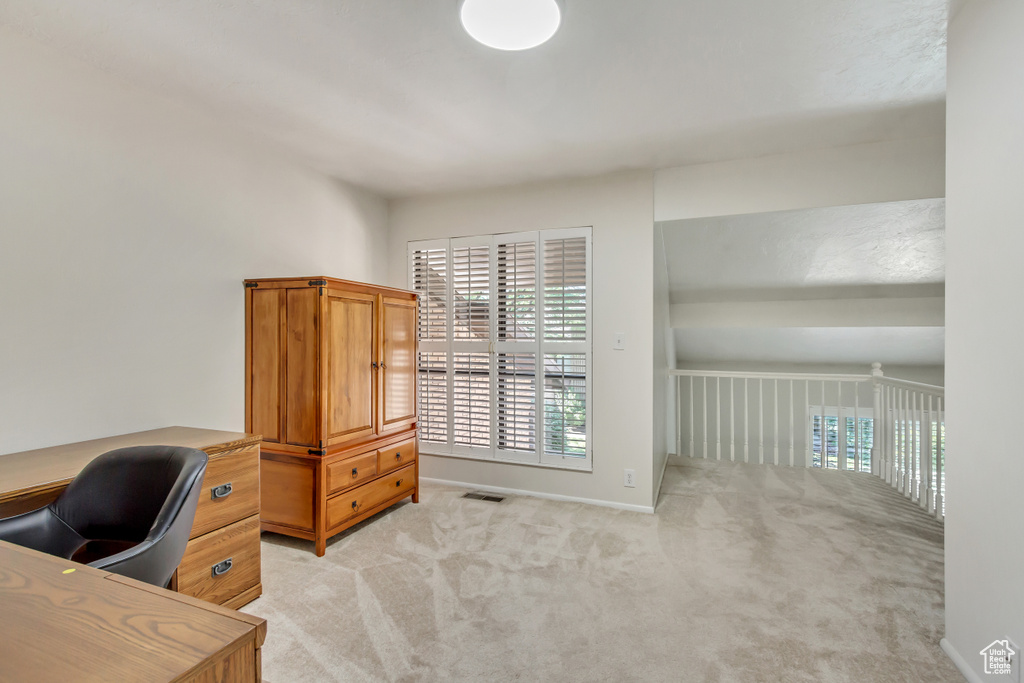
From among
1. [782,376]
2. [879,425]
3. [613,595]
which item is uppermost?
[782,376]

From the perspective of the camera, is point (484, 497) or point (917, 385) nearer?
point (917, 385)

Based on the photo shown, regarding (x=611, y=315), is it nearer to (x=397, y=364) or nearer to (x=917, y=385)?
(x=397, y=364)

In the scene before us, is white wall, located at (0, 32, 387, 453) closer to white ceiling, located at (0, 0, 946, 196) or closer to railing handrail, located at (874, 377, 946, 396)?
white ceiling, located at (0, 0, 946, 196)

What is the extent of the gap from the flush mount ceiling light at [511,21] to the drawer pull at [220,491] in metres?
2.06

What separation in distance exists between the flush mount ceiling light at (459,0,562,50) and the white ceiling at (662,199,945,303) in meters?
1.95

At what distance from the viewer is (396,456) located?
3.34 metres

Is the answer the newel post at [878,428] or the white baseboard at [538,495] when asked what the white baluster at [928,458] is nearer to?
the newel post at [878,428]

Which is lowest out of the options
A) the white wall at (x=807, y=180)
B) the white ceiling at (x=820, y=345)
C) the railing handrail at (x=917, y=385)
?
the railing handrail at (x=917, y=385)

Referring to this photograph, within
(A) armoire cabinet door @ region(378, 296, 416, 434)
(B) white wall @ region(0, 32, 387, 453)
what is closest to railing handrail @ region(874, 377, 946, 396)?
(A) armoire cabinet door @ region(378, 296, 416, 434)

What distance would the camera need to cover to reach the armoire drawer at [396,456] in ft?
10.5

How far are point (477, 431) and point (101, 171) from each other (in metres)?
2.71

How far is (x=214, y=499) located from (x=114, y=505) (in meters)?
0.54

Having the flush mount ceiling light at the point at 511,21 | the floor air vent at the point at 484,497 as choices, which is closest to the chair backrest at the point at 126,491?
the flush mount ceiling light at the point at 511,21

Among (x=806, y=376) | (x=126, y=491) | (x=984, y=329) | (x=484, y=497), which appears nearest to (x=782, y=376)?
(x=806, y=376)
